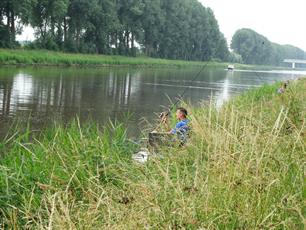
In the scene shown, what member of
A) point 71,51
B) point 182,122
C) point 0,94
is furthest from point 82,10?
point 182,122

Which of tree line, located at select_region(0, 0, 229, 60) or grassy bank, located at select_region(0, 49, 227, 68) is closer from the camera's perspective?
grassy bank, located at select_region(0, 49, 227, 68)

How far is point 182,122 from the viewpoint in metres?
8.91

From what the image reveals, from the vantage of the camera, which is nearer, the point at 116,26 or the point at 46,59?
the point at 46,59

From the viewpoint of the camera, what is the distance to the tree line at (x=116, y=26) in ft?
182

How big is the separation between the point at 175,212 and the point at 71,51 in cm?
6121

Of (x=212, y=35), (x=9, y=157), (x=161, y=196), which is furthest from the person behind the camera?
(x=212, y=35)

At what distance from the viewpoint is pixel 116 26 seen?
72812mm

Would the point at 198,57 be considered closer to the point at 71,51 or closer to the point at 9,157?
the point at 71,51

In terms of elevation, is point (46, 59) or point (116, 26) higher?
point (116, 26)

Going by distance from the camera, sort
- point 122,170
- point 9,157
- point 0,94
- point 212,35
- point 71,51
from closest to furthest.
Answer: point 122,170, point 9,157, point 0,94, point 71,51, point 212,35

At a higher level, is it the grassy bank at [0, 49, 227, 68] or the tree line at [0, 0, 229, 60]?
→ the tree line at [0, 0, 229, 60]

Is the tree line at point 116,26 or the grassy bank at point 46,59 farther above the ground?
the tree line at point 116,26

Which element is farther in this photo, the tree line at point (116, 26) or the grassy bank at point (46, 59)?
the tree line at point (116, 26)

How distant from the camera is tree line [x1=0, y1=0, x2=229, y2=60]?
182 ft
